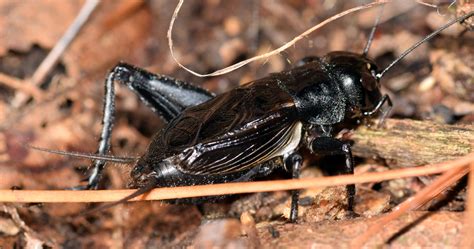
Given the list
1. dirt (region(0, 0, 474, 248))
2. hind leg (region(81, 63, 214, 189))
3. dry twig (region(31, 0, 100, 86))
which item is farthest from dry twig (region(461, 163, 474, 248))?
dry twig (region(31, 0, 100, 86))

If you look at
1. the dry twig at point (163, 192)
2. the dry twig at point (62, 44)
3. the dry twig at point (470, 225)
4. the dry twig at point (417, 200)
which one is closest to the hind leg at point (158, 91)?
the dry twig at point (163, 192)

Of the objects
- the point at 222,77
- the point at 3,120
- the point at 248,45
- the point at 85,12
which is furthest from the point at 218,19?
the point at 3,120

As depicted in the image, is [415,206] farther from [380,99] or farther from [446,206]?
[380,99]

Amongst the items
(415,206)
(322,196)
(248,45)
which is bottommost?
(415,206)

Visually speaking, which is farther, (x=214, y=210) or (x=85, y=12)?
(x=85, y=12)

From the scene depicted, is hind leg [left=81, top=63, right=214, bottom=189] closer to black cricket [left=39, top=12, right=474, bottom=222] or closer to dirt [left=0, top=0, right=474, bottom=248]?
black cricket [left=39, top=12, right=474, bottom=222]

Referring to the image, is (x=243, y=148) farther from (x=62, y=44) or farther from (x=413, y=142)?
(x=62, y=44)

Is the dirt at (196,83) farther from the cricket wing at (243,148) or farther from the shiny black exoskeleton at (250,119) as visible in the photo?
the cricket wing at (243,148)

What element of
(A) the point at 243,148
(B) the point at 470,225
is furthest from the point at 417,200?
(A) the point at 243,148
